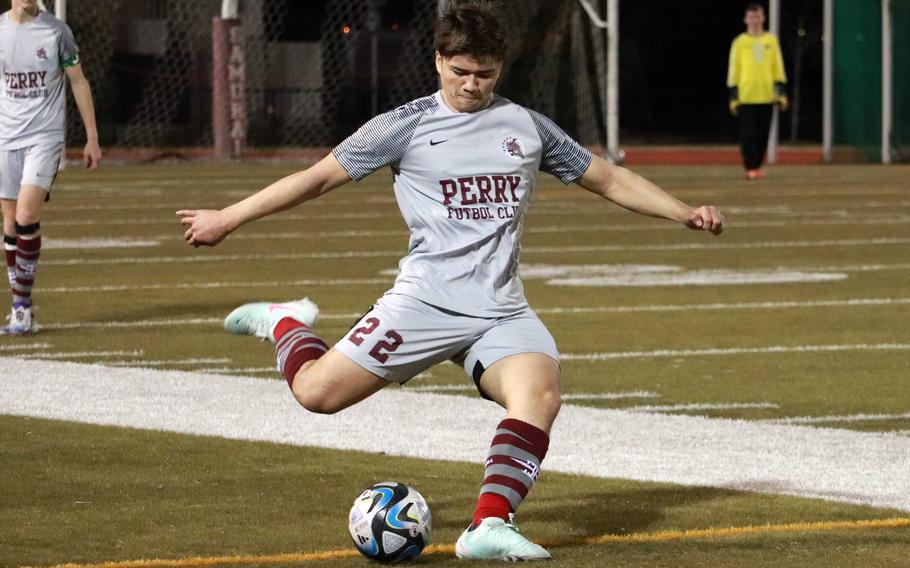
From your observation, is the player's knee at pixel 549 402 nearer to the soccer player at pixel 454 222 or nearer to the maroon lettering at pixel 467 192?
the soccer player at pixel 454 222

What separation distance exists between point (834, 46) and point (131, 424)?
28.7m

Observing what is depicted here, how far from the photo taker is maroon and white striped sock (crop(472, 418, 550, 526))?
20.0 feet

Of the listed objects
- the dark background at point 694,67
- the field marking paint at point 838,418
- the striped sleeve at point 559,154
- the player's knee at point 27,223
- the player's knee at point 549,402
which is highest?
the striped sleeve at point 559,154

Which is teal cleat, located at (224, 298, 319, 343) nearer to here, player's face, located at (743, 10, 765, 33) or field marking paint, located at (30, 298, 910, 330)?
field marking paint, located at (30, 298, 910, 330)

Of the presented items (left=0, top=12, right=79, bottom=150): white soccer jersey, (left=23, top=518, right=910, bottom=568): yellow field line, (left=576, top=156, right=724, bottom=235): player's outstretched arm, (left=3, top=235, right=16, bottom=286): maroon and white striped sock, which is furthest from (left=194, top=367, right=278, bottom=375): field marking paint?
(left=23, top=518, right=910, bottom=568): yellow field line

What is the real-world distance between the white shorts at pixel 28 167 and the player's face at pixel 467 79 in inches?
246

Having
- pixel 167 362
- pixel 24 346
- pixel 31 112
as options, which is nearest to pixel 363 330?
pixel 167 362

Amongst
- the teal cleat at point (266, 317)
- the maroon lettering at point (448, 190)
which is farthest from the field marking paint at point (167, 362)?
the maroon lettering at point (448, 190)

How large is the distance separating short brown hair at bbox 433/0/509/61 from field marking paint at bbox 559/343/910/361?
470 cm

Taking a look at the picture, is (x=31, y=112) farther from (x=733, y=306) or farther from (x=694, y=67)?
(x=694, y=67)

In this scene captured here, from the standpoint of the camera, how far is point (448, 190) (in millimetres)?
6461

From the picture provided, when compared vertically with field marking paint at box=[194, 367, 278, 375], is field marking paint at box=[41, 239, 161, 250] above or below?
below

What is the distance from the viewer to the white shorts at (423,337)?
6414 mm

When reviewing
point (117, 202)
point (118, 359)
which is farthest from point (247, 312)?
point (117, 202)
